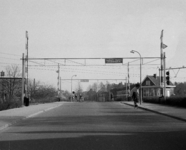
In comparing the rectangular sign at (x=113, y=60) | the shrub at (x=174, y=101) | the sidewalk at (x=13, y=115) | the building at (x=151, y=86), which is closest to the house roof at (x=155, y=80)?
the building at (x=151, y=86)

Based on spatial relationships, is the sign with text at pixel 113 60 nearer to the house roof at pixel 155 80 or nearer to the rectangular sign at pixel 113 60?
the rectangular sign at pixel 113 60

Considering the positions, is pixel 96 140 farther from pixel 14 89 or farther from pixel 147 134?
pixel 14 89

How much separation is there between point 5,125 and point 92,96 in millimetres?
144521

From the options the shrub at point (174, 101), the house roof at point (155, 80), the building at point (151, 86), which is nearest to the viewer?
the shrub at point (174, 101)

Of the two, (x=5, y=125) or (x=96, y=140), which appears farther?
(x=5, y=125)

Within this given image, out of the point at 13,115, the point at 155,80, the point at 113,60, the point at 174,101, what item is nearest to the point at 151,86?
the point at 155,80

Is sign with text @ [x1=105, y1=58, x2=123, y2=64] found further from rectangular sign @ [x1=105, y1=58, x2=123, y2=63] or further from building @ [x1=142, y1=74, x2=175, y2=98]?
building @ [x1=142, y1=74, x2=175, y2=98]

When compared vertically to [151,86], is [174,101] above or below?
below

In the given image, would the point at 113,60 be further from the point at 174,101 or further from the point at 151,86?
the point at 151,86

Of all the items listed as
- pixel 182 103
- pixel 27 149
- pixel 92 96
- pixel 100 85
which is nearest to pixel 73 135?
pixel 27 149

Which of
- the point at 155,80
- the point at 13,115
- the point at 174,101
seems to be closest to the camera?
the point at 13,115

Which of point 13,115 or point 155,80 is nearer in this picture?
point 13,115

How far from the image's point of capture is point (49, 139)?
11.8m

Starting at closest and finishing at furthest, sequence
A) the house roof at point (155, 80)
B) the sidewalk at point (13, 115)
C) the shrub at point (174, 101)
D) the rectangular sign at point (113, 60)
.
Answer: the sidewalk at point (13, 115) → the shrub at point (174, 101) → the rectangular sign at point (113, 60) → the house roof at point (155, 80)
